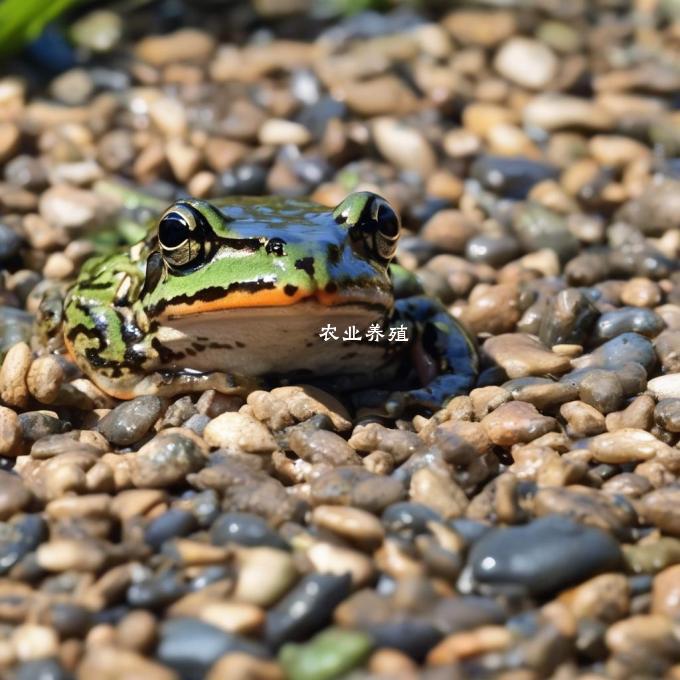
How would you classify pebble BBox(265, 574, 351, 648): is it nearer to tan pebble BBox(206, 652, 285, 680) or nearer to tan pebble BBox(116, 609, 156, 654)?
tan pebble BBox(206, 652, 285, 680)

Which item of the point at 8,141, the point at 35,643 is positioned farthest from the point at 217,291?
the point at 8,141

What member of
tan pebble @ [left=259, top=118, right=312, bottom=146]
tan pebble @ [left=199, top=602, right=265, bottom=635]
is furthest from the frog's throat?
tan pebble @ [left=259, top=118, right=312, bottom=146]

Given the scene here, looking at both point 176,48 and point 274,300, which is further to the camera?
point 176,48

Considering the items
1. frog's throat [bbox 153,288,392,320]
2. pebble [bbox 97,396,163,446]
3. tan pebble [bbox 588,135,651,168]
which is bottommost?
tan pebble [bbox 588,135,651,168]

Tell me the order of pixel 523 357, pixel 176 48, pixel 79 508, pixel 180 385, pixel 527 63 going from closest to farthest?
1. pixel 79 508
2. pixel 180 385
3. pixel 523 357
4. pixel 527 63
5. pixel 176 48

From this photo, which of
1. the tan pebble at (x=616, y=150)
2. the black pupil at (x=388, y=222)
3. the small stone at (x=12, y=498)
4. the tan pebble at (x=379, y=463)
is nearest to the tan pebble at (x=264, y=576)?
the tan pebble at (x=379, y=463)

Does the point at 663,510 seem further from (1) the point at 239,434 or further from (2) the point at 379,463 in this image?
(1) the point at 239,434

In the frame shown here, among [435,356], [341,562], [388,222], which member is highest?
[388,222]
